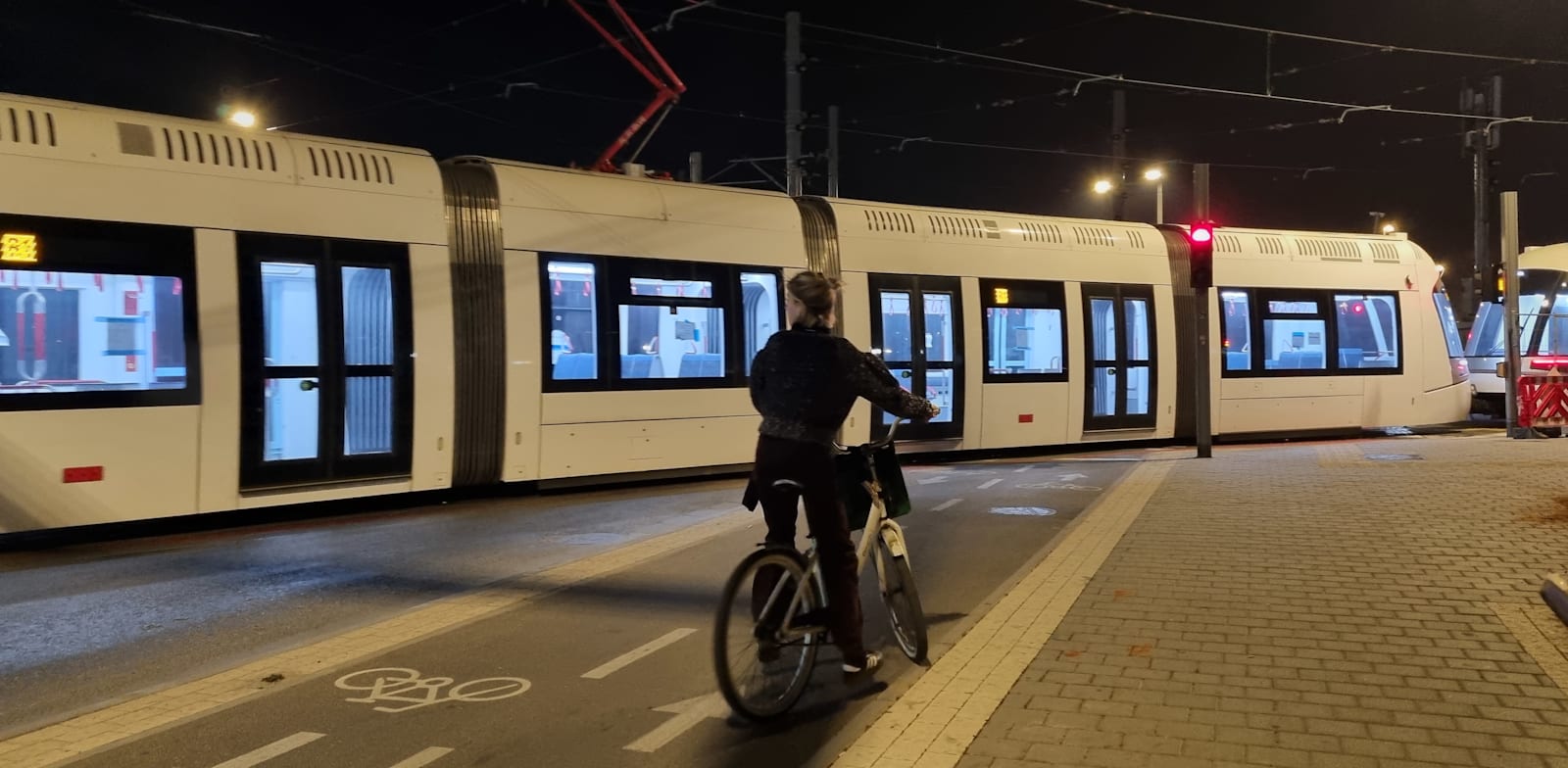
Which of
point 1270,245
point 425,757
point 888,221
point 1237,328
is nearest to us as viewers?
point 425,757

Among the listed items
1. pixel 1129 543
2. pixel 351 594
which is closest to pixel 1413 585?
pixel 1129 543

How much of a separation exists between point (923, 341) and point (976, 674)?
8674 mm

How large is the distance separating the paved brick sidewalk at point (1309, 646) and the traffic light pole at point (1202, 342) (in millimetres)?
3957

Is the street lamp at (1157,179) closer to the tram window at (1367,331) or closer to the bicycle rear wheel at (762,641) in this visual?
the tram window at (1367,331)

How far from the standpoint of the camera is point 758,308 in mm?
11961

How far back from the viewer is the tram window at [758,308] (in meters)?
11.9

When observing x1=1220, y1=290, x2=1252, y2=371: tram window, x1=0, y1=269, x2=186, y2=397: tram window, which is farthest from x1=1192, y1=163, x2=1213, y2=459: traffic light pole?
x1=0, y1=269, x2=186, y2=397: tram window

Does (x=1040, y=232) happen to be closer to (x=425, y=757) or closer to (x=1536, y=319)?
(x=425, y=757)

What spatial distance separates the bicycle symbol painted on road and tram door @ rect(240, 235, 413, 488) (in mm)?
4518

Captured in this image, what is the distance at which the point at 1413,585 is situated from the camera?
6328 millimetres

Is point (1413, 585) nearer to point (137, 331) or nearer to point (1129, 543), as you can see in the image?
point (1129, 543)

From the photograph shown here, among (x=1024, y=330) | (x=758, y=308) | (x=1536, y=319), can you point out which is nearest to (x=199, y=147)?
(x=758, y=308)

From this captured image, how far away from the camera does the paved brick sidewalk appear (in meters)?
3.94

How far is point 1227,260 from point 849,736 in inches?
530
